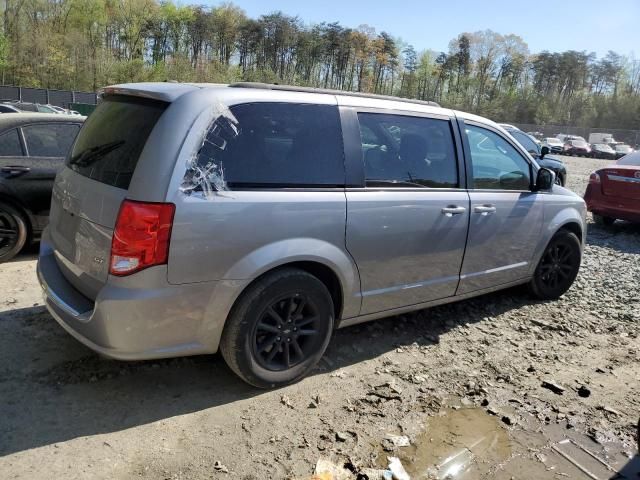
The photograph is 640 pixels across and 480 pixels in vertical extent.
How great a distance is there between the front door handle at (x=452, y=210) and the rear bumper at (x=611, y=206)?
628 centimetres

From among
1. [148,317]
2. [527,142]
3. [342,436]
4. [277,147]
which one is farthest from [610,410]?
[527,142]

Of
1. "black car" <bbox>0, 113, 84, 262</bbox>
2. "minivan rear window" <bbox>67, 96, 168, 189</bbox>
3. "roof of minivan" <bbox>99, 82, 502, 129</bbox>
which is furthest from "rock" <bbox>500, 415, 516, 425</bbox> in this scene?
"black car" <bbox>0, 113, 84, 262</bbox>

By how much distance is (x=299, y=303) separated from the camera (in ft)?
11.2

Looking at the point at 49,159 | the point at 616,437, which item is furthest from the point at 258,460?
the point at 49,159

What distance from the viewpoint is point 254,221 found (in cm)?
305

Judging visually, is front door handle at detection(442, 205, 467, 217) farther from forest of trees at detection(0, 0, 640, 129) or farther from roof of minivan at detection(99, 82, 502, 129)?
forest of trees at detection(0, 0, 640, 129)

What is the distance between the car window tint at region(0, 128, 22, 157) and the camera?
5.61 metres

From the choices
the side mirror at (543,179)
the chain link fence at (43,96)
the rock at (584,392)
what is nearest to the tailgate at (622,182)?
the side mirror at (543,179)

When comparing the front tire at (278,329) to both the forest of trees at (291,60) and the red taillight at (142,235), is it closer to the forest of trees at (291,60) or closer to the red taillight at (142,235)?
the red taillight at (142,235)

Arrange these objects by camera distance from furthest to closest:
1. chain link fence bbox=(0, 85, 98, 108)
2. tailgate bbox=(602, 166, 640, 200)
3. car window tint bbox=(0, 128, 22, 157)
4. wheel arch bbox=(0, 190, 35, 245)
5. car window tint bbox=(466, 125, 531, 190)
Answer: chain link fence bbox=(0, 85, 98, 108)
tailgate bbox=(602, 166, 640, 200)
car window tint bbox=(0, 128, 22, 157)
wheel arch bbox=(0, 190, 35, 245)
car window tint bbox=(466, 125, 531, 190)

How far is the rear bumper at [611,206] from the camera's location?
8.95 meters

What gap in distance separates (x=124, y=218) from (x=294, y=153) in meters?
1.10

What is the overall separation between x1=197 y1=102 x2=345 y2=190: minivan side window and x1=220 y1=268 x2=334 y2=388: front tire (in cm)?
60

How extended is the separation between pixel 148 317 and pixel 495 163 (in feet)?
10.7
